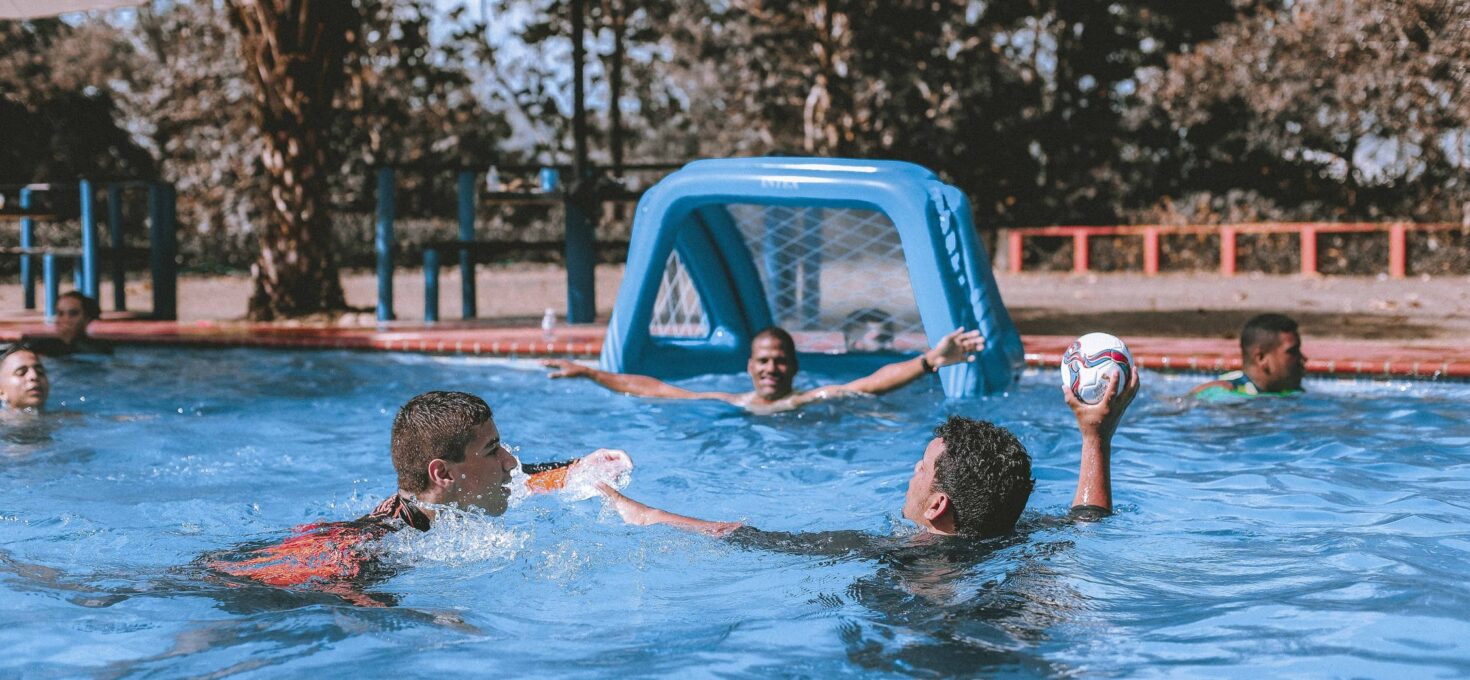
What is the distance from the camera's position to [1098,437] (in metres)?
4.13

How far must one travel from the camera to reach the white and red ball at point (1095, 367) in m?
4.08

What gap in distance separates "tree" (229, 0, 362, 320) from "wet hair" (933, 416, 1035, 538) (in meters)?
10.00

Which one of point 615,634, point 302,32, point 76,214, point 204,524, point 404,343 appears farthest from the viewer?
point 76,214

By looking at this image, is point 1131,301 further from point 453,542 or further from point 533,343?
point 453,542

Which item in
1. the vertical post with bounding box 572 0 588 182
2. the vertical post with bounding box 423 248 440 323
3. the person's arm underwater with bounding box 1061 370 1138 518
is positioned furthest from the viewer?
the vertical post with bounding box 423 248 440 323

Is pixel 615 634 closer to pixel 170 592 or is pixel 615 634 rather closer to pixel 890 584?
pixel 890 584

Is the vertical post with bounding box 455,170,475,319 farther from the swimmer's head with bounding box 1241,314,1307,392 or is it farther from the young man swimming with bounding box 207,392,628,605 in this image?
the young man swimming with bounding box 207,392,628,605

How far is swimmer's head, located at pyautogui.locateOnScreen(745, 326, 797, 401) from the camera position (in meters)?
7.58

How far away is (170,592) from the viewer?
4156mm

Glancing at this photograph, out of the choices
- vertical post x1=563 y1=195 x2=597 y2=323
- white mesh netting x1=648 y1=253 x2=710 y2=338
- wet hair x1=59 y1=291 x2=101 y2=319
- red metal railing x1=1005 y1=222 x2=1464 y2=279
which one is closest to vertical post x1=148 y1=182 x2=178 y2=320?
wet hair x1=59 y1=291 x2=101 y2=319

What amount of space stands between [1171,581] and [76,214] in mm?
13152

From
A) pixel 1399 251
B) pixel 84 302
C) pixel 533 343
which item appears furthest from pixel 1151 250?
pixel 84 302

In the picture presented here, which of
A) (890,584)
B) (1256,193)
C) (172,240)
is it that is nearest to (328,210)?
(172,240)

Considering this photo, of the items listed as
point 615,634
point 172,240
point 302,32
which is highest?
point 302,32
